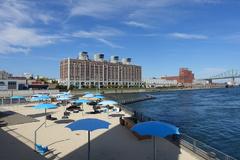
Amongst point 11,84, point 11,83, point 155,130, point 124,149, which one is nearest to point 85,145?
point 124,149

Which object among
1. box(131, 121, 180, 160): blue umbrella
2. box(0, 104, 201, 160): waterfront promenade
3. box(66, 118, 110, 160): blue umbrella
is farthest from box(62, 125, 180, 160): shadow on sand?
box(131, 121, 180, 160): blue umbrella

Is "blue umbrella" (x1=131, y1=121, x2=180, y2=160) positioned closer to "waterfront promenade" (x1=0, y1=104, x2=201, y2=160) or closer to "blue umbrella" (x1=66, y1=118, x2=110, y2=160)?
"blue umbrella" (x1=66, y1=118, x2=110, y2=160)

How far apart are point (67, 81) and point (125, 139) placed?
174 meters

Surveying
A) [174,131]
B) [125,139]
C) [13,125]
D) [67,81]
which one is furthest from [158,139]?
[67,81]

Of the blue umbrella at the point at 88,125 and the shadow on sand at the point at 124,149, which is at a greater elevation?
the blue umbrella at the point at 88,125

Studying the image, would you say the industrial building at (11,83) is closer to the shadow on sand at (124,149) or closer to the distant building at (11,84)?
the distant building at (11,84)

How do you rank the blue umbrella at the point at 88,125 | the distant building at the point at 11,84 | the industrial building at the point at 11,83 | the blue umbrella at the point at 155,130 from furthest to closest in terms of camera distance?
1. the industrial building at the point at 11,83
2. the distant building at the point at 11,84
3. the blue umbrella at the point at 88,125
4. the blue umbrella at the point at 155,130

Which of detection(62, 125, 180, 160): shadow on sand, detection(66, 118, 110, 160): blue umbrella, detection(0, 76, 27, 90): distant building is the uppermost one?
detection(0, 76, 27, 90): distant building

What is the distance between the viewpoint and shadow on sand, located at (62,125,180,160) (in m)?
13.5

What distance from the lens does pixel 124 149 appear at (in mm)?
14930

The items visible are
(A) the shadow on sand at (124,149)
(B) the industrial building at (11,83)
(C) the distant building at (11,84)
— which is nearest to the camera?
(A) the shadow on sand at (124,149)

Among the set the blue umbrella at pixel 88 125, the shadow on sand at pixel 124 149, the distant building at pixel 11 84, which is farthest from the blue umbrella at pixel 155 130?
the distant building at pixel 11 84

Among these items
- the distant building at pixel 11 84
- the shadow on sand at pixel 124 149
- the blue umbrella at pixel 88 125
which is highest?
the distant building at pixel 11 84

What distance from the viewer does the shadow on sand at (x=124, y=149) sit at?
44.3ft
